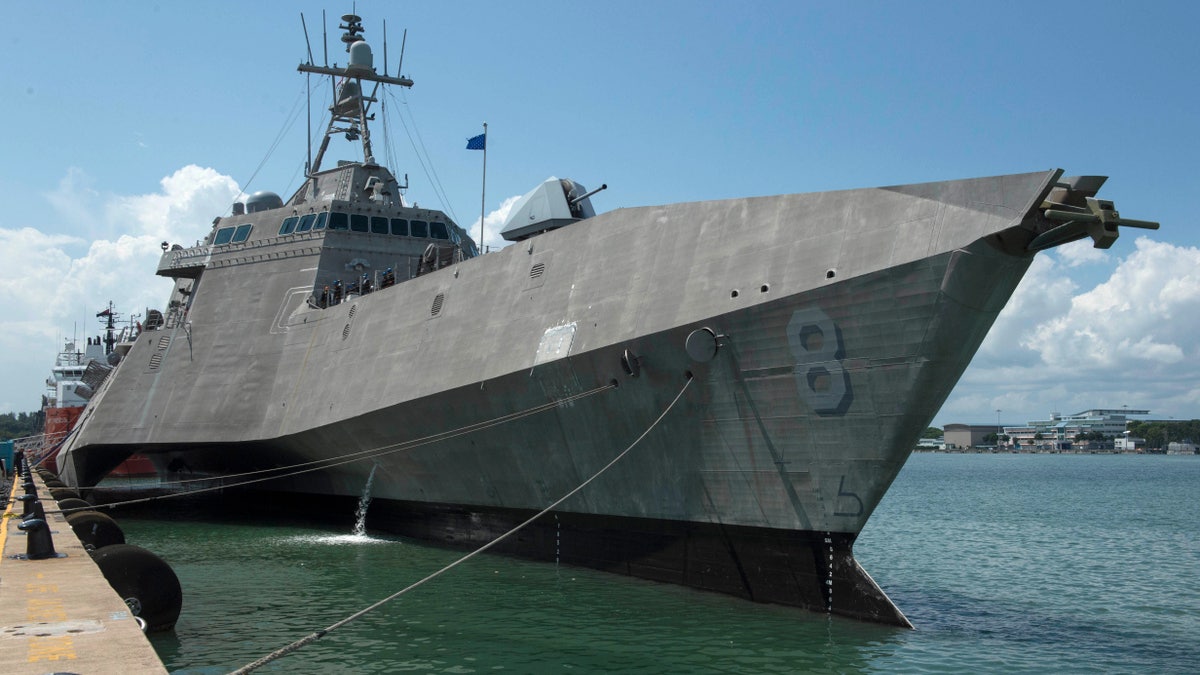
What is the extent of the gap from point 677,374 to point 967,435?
160 meters

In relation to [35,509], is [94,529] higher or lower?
lower

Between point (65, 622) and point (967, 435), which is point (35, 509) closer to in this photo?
point (65, 622)

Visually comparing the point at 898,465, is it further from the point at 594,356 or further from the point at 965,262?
the point at 594,356

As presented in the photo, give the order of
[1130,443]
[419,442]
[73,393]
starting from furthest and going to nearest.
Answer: [1130,443] < [73,393] < [419,442]

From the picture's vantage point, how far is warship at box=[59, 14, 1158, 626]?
9.44 meters

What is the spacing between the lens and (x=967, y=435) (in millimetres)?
158000

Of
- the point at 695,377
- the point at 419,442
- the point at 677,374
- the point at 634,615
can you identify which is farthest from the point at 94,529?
the point at 695,377

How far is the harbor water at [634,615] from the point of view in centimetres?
886

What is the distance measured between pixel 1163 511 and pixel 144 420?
32.1 metres

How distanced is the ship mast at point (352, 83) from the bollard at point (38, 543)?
16723 millimetres

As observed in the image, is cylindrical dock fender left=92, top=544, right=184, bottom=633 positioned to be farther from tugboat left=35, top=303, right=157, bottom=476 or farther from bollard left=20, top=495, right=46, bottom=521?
tugboat left=35, top=303, right=157, bottom=476

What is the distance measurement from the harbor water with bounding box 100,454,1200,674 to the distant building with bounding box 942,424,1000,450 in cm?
14728

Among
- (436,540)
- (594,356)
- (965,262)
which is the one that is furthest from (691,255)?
(436,540)

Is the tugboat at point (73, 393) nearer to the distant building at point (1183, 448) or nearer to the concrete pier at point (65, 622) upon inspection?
the concrete pier at point (65, 622)
